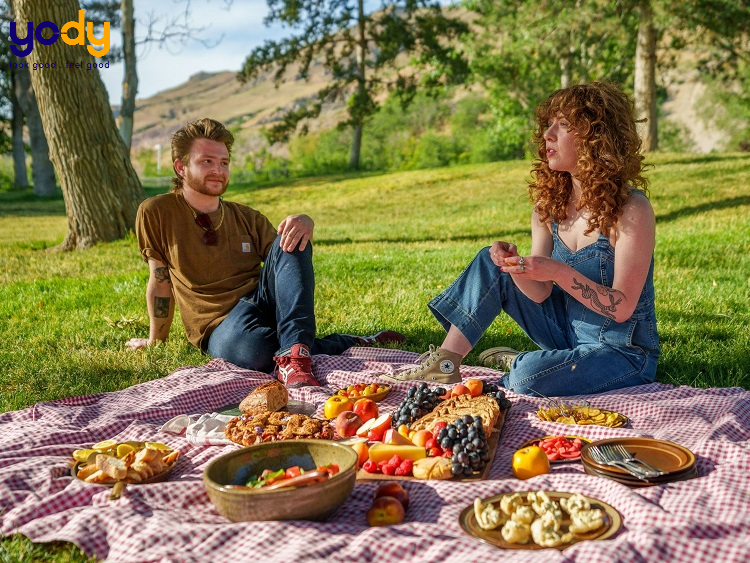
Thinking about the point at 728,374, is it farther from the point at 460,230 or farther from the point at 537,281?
the point at 460,230

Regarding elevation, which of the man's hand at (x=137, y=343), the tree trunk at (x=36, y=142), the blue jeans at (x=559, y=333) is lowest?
the man's hand at (x=137, y=343)

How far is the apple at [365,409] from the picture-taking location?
398cm

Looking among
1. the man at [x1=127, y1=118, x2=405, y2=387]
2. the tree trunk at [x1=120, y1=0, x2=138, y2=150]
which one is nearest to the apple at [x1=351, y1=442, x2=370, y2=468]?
the man at [x1=127, y1=118, x2=405, y2=387]

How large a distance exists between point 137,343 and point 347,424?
106 inches

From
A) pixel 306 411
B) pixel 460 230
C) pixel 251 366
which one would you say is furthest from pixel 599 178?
pixel 460 230

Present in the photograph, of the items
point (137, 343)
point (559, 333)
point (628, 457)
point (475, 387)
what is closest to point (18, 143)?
point (137, 343)

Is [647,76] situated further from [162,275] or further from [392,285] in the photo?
[162,275]

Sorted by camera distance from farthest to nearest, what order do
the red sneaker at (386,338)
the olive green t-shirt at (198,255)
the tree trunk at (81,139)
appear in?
1. the tree trunk at (81,139)
2. the red sneaker at (386,338)
3. the olive green t-shirt at (198,255)

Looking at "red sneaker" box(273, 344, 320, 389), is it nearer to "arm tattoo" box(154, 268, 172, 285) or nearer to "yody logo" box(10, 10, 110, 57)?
"arm tattoo" box(154, 268, 172, 285)

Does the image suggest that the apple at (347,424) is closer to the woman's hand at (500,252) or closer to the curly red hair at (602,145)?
the woman's hand at (500,252)

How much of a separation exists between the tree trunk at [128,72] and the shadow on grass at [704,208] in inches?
566

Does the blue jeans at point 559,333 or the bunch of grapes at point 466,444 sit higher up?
the blue jeans at point 559,333

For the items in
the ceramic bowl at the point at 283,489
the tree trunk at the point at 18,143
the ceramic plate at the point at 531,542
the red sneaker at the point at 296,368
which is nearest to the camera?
the ceramic plate at the point at 531,542

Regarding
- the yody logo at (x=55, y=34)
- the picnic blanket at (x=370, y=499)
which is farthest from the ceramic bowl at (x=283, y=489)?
the yody logo at (x=55, y=34)
